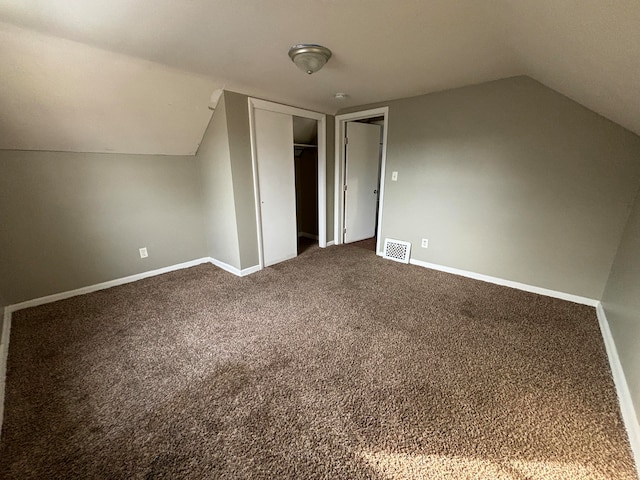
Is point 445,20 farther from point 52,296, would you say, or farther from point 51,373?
point 52,296

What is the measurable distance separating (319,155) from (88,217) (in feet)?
9.52

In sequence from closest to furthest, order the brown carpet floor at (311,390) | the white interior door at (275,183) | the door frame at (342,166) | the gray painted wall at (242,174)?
the brown carpet floor at (311,390)
the gray painted wall at (242,174)
the white interior door at (275,183)
the door frame at (342,166)

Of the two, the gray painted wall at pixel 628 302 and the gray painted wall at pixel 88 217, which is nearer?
the gray painted wall at pixel 628 302

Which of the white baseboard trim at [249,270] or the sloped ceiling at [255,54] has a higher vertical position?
the sloped ceiling at [255,54]

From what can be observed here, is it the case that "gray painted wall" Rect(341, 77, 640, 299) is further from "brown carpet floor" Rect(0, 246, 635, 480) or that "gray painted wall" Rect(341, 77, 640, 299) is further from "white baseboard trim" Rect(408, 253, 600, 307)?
"brown carpet floor" Rect(0, 246, 635, 480)

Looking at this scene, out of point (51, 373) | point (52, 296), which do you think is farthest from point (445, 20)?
point (52, 296)

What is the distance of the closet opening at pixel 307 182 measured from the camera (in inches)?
169

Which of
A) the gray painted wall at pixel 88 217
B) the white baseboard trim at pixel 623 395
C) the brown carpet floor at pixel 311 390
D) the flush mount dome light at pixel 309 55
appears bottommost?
the brown carpet floor at pixel 311 390

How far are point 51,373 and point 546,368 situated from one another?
10.6ft

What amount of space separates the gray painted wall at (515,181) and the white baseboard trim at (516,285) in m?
0.05

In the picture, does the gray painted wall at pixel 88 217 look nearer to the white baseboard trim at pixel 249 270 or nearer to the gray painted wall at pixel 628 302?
the white baseboard trim at pixel 249 270

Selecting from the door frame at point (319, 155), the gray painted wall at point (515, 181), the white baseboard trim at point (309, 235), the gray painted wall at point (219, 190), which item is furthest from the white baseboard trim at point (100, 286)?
the gray painted wall at point (515, 181)

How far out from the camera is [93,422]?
1.38 meters

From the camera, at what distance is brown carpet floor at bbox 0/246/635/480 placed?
1.20 m
